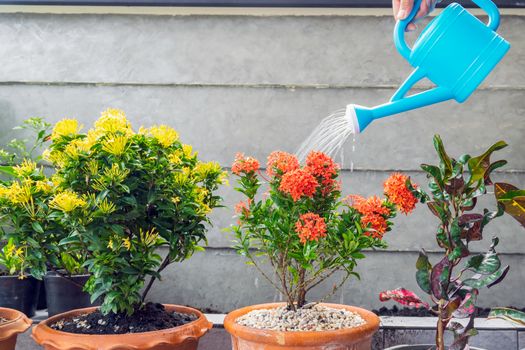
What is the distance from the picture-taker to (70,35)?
256 cm

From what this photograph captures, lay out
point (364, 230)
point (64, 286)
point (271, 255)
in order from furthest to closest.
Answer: point (64, 286), point (271, 255), point (364, 230)

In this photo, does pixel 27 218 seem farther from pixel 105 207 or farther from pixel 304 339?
pixel 304 339

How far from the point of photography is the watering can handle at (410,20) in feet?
4.63

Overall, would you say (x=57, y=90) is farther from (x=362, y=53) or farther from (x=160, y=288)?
(x=362, y=53)

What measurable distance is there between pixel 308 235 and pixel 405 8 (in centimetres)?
62

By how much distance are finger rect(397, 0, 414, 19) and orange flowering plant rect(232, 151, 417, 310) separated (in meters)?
0.46

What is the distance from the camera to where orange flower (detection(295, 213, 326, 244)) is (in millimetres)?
1650

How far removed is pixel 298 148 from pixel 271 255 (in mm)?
756

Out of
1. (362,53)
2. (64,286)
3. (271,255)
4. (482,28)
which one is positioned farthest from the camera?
(362,53)

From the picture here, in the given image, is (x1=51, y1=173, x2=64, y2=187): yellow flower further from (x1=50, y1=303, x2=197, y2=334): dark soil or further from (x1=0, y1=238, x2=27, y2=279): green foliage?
(x1=50, y1=303, x2=197, y2=334): dark soil

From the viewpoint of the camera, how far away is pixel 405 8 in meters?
1.43

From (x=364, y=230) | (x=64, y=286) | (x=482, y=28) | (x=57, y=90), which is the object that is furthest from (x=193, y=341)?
(x=57, y=90)

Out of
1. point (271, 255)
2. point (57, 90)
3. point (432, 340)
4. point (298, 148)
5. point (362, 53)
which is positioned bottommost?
point (432, 340)

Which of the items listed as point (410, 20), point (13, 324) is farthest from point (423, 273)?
point (13, 324)
